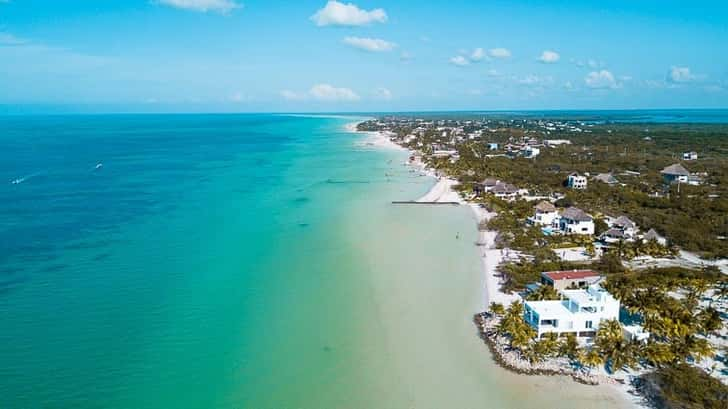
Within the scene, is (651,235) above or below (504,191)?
below

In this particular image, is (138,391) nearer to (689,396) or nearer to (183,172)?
(689,396)

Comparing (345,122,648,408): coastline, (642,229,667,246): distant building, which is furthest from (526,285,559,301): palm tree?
(642,229,667,246): distant building

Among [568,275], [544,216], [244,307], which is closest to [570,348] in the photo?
[568,275]

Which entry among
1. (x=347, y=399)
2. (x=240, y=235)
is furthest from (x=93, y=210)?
(x=347, y=399)

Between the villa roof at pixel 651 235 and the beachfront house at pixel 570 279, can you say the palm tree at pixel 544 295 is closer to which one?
the beachfront house at pixel 570 279

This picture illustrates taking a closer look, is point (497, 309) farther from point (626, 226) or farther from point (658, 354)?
point (626, 226)

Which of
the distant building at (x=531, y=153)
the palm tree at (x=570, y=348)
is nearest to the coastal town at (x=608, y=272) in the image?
the palm tree at (x=570, y=348)
